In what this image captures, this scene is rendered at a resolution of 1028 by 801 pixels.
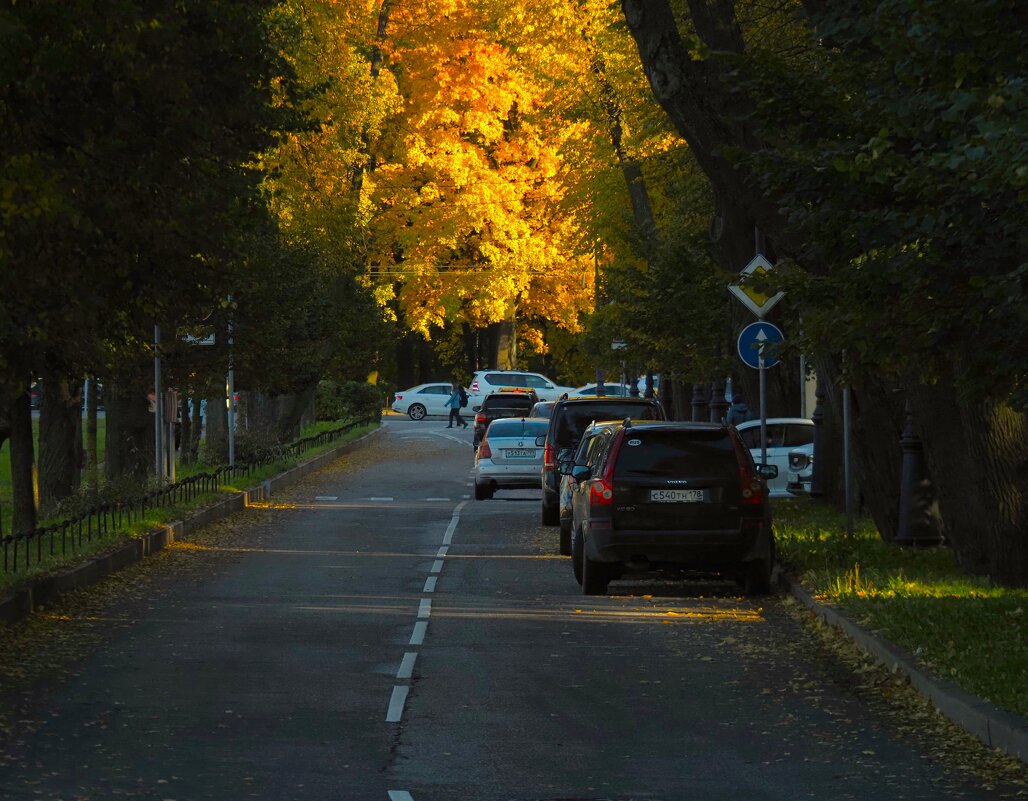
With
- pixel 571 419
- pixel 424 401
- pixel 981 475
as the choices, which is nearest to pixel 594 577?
pixel 981 475

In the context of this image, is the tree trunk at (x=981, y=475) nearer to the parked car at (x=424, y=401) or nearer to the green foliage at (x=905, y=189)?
the green foliage at (x=905, y=189)

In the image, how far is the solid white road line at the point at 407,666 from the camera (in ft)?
40.0

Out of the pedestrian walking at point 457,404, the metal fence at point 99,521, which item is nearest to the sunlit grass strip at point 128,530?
the metal fence at point 99,521

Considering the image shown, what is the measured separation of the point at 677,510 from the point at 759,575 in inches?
37.8

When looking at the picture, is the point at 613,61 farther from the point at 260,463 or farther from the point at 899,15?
the point at 899,15

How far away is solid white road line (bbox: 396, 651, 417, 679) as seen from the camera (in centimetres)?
1220

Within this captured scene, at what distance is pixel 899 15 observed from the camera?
1127 centimetres

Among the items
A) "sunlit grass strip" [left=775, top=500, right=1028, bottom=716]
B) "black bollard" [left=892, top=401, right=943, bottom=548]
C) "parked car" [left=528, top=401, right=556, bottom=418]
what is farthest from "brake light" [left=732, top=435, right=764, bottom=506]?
"parked car" [left=528, top=401, right=556, bottom=418]

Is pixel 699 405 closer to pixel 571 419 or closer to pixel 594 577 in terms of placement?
pixel 571 419

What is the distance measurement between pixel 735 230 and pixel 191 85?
996 cm

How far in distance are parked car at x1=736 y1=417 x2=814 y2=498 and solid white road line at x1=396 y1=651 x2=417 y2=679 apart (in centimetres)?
1651

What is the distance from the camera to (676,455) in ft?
57.3

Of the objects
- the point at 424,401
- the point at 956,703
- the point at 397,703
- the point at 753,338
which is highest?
the point at 424,401

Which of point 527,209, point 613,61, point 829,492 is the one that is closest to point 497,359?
point 527,209
